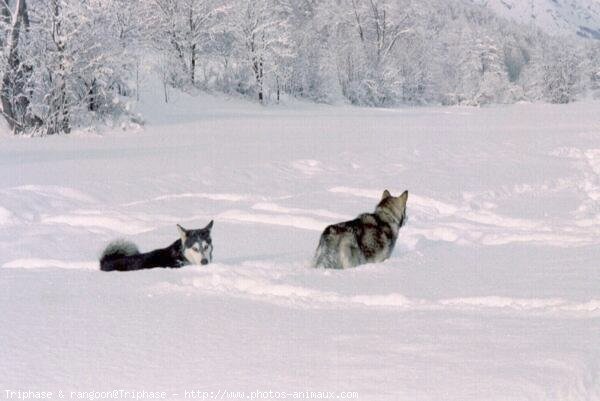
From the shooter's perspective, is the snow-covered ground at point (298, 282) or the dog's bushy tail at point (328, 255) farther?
the dog's bushy tail at point (328, 255)

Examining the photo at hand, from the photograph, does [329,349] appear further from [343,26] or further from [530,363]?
[343,26]

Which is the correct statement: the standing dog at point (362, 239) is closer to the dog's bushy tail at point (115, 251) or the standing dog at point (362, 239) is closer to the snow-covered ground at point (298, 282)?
the snow-covered ground at point (298, 282)

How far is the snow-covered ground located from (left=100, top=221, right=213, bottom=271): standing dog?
284mm

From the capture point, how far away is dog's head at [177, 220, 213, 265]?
638cm

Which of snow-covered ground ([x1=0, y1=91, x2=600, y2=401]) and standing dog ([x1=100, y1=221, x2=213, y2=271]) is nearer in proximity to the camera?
snow-covered ground ([x1=0, y1=91, x2=600, y2=401])

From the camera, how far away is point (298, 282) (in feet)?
17.7

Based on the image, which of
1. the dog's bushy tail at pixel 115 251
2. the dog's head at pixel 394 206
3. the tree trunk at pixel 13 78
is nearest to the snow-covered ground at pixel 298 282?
the dog's bushy tail at pixel 115 251

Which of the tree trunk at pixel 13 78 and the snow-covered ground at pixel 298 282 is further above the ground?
the tree trunk at pixel 13 78

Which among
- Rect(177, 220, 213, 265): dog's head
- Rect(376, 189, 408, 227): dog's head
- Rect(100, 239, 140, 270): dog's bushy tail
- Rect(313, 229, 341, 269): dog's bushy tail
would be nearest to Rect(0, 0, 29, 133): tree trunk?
Rect(100, 239, 140, 270): dog's bushy tail

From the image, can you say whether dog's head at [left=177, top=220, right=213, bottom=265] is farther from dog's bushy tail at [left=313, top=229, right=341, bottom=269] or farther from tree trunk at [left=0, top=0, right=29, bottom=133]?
tree trunk at [left=0, top=0, right=29, bottom=133]

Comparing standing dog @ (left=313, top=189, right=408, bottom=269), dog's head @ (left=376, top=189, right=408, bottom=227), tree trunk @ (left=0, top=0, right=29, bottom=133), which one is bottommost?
standing dog @ (left=313, top=189, right=408, bottom=269)

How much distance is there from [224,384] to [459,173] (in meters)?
10.7

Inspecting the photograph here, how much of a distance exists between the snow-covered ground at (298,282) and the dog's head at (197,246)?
300 mm

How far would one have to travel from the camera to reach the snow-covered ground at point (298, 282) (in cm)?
320
